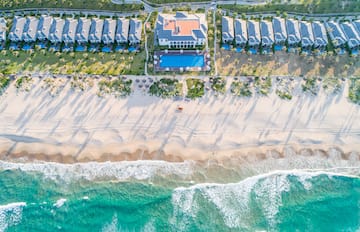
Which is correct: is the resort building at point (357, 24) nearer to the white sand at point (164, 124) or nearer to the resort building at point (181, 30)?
the white sand at point (164, 124)

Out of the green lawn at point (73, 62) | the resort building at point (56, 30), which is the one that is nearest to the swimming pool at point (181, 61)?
the green lawn at point (73, 62)

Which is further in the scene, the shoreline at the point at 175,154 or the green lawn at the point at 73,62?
the green lawn at the point at 73,62

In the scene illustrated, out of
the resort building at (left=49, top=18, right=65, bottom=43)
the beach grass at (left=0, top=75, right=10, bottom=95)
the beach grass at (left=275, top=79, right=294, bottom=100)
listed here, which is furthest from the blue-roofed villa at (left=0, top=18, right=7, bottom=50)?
the beach grass at (left=275, top=79, right=294, bottom=100)

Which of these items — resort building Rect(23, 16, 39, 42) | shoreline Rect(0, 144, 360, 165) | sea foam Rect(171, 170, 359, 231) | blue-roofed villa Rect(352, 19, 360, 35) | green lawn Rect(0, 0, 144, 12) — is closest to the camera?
sea foam Rect(171, 170, 359, 231)

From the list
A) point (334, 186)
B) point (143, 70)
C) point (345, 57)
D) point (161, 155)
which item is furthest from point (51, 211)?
point (345, 57)

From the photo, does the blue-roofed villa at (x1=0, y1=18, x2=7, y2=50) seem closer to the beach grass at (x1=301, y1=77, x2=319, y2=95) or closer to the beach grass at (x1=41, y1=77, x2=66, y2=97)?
the beach grass at (x1=41, y1=77, x2=66, y2=97)

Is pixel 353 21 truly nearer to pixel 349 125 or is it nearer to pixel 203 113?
pixel 349 125
